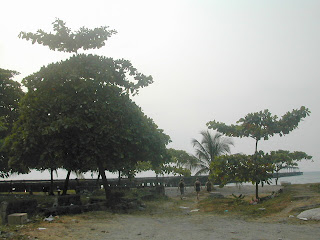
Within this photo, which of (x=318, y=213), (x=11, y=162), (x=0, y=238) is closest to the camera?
(x=0, y=238)

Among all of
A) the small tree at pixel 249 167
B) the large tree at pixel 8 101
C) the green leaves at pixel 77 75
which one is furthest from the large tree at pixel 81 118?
the large tree at pixel 8 101

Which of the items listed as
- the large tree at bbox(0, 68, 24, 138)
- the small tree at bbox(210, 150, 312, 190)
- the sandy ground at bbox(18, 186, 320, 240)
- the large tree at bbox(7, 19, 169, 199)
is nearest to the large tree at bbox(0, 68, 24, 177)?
the large tree at bbox(0, 68, 24, 138)

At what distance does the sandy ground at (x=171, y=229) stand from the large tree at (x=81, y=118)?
12.7 feet

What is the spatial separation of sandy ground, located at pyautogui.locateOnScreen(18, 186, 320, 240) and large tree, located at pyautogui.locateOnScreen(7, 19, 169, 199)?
3883 mm

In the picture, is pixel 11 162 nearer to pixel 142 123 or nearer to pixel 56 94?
pixel 56 94

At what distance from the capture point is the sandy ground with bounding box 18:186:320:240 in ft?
30.7

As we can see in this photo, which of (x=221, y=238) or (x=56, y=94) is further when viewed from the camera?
(x=56, y=94)

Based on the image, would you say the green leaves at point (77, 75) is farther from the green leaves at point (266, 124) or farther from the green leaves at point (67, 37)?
the green leaves at point (266, 124)

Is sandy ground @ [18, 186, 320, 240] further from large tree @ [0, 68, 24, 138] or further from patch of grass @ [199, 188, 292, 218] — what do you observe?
large tree @ [0, 68, 24, 138]

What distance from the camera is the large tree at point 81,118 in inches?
609

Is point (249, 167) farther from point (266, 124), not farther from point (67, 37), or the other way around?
point (67, 37)

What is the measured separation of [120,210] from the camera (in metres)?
16.3

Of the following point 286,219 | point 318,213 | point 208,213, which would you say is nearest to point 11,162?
point 208,213

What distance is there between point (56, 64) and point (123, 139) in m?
5.25
